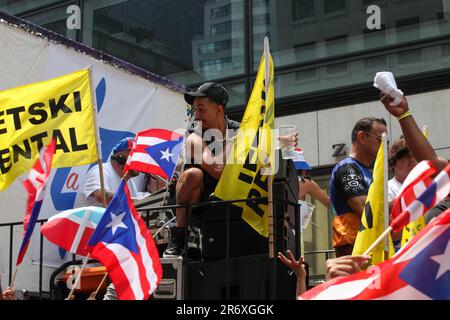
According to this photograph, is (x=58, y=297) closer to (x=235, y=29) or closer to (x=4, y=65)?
(x=4, y=65)

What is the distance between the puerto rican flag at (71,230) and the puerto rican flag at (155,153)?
1.27 meters

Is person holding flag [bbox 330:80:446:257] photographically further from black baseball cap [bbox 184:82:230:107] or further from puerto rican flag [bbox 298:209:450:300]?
puerto rican flag [bbox 298:209:450:300]

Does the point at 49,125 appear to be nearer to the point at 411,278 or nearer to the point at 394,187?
the point at 394,187

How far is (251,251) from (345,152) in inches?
246

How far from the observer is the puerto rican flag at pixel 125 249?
5.53 metres

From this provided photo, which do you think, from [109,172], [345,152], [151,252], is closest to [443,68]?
[345,152]

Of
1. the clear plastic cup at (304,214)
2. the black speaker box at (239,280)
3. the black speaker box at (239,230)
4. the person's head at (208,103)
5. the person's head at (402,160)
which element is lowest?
the black speaker box at (239,280)

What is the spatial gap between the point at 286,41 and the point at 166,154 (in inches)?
206

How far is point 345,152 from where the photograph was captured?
40.3ft

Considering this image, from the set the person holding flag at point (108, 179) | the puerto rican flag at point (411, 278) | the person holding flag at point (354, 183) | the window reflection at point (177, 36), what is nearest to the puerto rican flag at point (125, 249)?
the person holding flag at point (354, 183)

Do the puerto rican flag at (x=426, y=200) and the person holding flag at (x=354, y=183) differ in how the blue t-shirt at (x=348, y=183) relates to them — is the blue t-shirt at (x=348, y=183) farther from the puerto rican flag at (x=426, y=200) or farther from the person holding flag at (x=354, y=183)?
the puerto rican flag at (x=426, y=200)

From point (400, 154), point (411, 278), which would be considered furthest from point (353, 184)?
point (411, 278)

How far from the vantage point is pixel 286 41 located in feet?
43.4

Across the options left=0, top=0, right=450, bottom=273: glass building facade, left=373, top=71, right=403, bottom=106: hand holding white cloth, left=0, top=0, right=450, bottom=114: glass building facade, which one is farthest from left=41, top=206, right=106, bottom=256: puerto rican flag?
left=0, top=0, right=450, bottom=114: glass building facade
